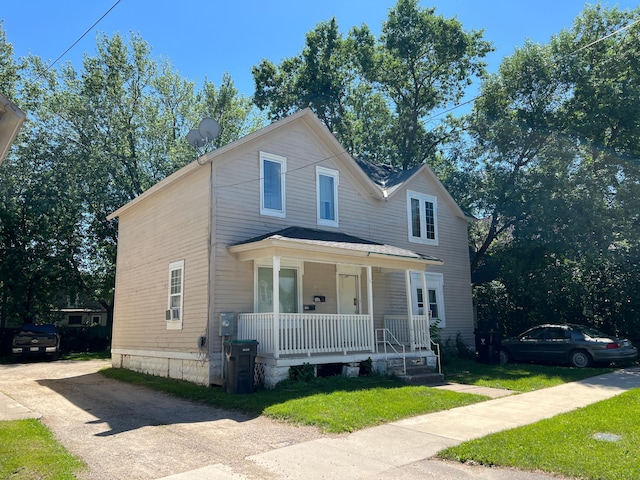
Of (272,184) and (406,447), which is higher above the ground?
(272,184)

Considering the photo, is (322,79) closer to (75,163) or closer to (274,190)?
(75,163)

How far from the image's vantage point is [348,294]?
607 inches

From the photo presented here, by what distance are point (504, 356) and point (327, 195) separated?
8673 mm

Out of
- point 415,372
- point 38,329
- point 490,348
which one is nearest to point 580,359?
point 490,348

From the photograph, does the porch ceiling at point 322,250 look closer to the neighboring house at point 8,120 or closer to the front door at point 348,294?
the front door at point 348,294

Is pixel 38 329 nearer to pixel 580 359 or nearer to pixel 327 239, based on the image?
pixel 327 239

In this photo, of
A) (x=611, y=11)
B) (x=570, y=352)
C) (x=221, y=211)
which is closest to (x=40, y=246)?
(x=221, y=211)

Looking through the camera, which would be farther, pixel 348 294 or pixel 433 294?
pixel 433 294

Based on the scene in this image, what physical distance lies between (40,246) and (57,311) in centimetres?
549

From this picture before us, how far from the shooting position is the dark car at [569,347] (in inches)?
586

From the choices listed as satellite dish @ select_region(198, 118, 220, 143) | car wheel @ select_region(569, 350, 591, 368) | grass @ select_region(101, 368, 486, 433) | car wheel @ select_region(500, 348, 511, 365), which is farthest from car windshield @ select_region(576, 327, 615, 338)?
satellite dish @ select_region(198, 118, 220, 143)

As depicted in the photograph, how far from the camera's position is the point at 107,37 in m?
28.7

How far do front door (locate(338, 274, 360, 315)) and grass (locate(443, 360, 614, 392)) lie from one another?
136 inches

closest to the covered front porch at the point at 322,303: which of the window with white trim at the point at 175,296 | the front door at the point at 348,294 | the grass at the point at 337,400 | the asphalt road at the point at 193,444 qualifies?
the front door at the point at 348,294
